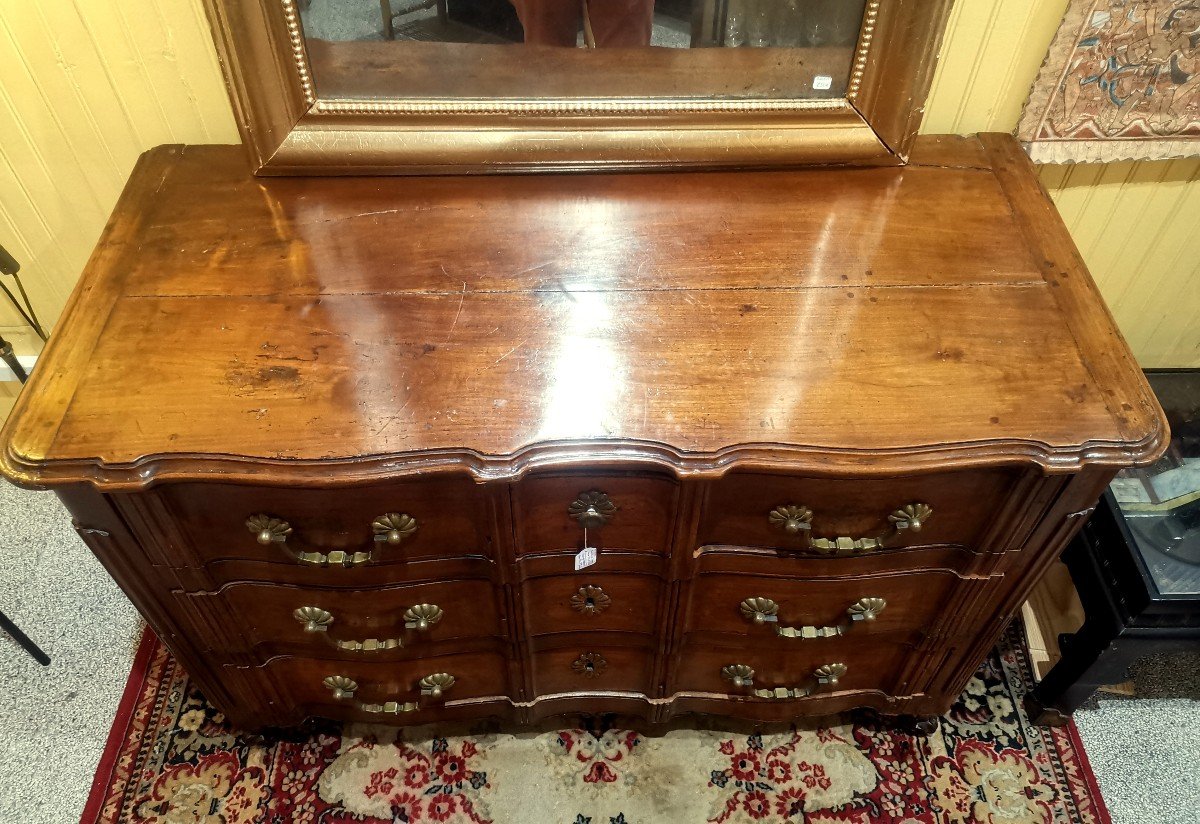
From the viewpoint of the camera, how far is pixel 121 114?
1371 millimetres

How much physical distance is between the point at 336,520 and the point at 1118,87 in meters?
1.39

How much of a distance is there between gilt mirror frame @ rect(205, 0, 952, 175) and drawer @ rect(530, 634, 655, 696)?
2.60ft

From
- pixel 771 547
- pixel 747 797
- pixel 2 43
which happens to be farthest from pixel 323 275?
pixel 747 797

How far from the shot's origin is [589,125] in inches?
51.0

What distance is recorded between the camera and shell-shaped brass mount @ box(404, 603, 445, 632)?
1.29 meters

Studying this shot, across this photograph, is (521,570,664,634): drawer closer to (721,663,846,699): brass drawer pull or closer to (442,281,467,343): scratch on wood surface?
(721,663,846,699): brass drawer pull

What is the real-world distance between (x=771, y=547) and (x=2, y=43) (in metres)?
1.37

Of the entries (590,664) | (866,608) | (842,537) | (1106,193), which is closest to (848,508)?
(842,537)

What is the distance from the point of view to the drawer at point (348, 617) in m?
1.26

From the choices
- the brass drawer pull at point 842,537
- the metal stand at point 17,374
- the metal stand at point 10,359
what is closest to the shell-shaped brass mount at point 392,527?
the brass drawer pull at point 842,537

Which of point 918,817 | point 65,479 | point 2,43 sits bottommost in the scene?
point 918,817

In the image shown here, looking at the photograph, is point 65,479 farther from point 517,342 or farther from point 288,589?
point 517,342

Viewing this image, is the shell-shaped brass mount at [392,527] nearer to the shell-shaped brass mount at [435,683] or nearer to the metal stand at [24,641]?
the shell-shaped brass mount at [435,683]

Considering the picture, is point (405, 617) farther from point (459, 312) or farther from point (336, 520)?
point (459, 312)
